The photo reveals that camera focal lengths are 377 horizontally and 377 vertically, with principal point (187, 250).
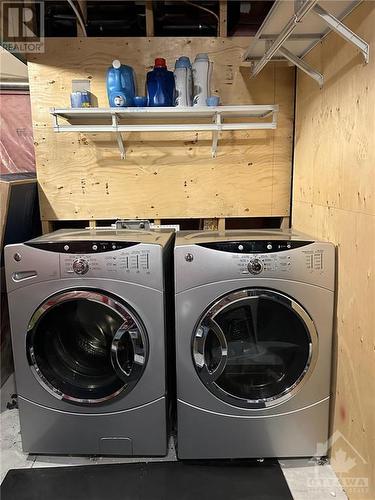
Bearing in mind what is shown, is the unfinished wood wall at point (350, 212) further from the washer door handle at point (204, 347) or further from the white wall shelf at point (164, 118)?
the washer door handle at point (204, 347)

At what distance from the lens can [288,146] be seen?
7.56ft

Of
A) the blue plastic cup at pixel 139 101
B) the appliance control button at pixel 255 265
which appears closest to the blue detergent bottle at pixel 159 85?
the blue plastic cup at pixel 139 101

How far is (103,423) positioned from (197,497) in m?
0.52

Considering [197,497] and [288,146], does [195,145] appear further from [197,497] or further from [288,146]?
[197,497]

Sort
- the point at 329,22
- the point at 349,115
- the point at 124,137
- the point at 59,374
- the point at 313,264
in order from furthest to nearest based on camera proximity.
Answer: the point at 124,137 < the point at 59,374 < the point at 313,264 < the point at 349,115 < the point at 329,22

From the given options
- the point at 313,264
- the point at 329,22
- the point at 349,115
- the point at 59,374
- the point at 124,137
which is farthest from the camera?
the point at 124,137

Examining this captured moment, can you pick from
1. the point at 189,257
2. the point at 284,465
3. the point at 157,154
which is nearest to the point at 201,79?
the point at 157,154

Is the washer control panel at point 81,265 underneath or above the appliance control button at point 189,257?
underneath

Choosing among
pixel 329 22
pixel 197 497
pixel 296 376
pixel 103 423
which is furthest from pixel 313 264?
pixel 103 423

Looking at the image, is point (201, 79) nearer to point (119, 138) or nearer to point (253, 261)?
point (119, 138)

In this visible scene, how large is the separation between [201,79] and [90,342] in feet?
4.87

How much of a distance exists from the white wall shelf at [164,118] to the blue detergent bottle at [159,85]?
0.07 m

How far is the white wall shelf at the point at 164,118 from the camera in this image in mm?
1955

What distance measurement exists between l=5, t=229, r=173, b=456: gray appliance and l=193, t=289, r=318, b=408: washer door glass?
0.74 ft
